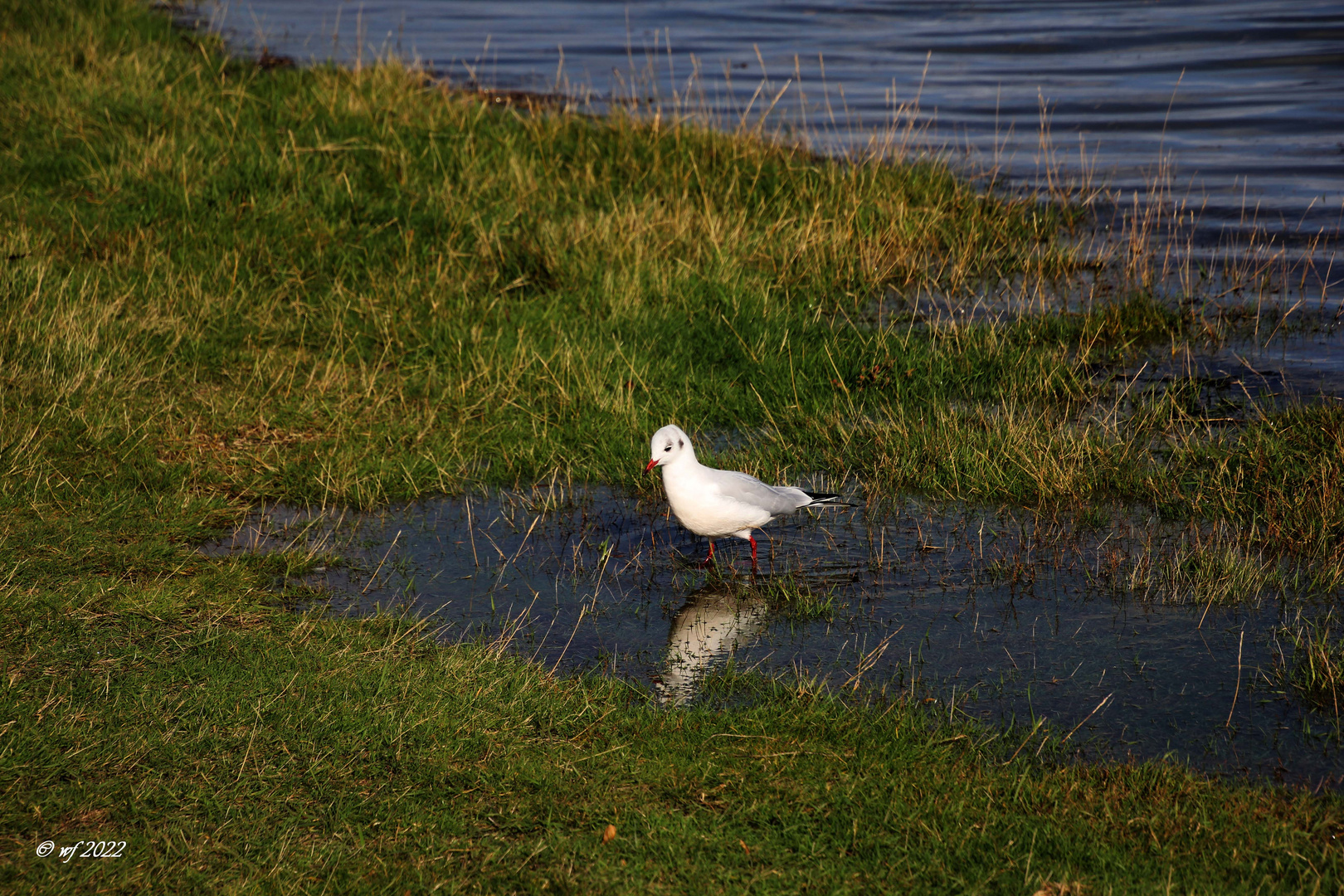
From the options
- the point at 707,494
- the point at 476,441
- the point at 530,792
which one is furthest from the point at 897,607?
the point at 476,441

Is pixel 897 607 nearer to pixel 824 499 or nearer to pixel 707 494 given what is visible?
pixel 824 499

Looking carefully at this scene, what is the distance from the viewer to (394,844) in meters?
3.82

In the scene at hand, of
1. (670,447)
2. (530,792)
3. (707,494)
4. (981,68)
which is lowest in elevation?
(530,792)

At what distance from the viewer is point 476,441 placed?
740 centimetres

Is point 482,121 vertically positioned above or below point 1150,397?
above

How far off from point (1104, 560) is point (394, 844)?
3.77 m

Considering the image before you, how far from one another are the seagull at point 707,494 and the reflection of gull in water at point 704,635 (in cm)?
37

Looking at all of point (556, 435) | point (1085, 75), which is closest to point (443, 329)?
point (556, 435)

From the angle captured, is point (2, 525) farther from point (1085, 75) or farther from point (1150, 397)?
point (1085, 75)

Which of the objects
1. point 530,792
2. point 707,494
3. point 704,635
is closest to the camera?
point 530,792

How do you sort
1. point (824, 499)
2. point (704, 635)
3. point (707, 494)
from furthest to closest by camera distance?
point (824, 499) < point (707, 494) < point (704, 635)

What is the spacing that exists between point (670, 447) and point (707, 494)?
313mm

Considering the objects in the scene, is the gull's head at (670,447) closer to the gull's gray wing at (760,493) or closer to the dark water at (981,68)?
the gull's gray wing at (760,493)

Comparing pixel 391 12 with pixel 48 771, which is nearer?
pixel 48 771
